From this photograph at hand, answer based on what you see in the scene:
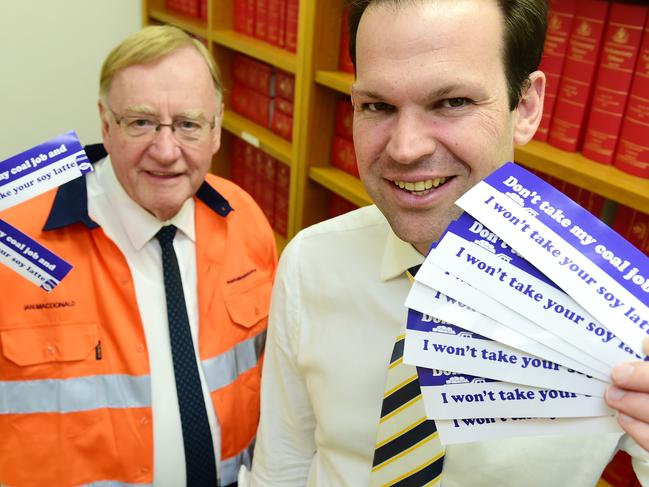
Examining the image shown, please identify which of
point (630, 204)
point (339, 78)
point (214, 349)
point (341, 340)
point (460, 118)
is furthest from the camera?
point (339, 78)

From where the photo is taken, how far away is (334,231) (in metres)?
1.13

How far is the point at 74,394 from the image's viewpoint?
54.9 inches

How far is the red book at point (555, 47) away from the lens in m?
1.38

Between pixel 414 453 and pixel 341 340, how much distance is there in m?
0.23

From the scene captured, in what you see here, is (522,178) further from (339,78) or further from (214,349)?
(339,78)

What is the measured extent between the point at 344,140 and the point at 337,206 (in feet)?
0.93

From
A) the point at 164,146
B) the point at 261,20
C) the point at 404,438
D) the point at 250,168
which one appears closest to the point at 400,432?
the point at 404,438

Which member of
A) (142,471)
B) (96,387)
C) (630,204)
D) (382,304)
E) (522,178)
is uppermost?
(522,178)

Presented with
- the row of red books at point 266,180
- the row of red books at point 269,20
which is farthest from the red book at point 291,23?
the row of red books at point 266,180

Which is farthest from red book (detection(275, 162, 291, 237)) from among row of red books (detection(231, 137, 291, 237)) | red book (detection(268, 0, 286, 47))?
red book (detection(268, 0, 286, 47))

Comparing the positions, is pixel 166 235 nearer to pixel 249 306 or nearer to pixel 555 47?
pixel 249 306

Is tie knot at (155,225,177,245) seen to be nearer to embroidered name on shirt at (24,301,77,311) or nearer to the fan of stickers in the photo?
embroidered name on shirt at (24,301,77,311)

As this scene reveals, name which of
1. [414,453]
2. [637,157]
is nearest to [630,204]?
[637,157]

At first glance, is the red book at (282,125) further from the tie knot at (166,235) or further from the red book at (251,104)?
the tie knot at (166,235)
